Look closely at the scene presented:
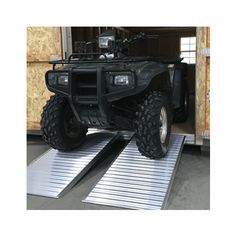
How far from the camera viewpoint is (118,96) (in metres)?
3.49

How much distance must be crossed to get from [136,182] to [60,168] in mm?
1077

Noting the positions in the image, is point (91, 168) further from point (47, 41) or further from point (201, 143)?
point (47, 41)

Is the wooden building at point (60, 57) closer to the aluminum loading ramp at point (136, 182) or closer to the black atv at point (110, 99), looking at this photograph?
the black atv at point (110, 99)

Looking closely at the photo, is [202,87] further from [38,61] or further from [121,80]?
[38,61]

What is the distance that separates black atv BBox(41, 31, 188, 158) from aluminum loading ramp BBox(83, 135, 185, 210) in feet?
0.58

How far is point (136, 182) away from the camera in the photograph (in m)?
3.56

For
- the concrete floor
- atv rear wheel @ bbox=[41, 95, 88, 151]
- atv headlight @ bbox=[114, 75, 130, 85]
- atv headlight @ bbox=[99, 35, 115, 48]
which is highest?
atv headlight @ bbox=[99, 35, 115, 48]

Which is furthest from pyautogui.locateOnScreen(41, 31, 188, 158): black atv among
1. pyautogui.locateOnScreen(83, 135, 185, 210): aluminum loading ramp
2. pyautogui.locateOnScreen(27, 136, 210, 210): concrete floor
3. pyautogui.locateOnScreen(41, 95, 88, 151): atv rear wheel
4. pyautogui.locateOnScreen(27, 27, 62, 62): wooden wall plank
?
pyautogui.locateOnScreen(27, 27, 62, 62): wooden wall plank

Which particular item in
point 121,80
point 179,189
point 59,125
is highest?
point 121,80

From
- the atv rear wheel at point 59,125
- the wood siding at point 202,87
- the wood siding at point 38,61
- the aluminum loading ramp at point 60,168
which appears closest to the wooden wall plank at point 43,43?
the wood siding at point 38,61

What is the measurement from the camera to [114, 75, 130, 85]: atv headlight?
3.47m

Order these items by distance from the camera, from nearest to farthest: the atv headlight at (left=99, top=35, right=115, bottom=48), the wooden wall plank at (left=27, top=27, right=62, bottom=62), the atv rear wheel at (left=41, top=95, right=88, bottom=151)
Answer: the atv rear wheel at (left=41, top=95, right=88, bottom=151) < the atv headlight at (left=99, top=35, right=115, bottom=48) < the wooden wall plank at (left=27, top=27, right=62, bottom=62)

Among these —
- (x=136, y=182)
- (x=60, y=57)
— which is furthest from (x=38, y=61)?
(x=136, y=182)

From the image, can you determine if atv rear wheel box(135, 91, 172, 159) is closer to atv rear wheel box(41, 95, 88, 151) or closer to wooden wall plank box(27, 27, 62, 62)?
atv rear wheel box(41, 95, 88, 151)
